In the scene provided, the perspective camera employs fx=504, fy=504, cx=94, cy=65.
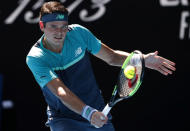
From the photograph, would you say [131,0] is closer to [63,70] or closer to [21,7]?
[21,7]

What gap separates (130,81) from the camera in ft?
12.0

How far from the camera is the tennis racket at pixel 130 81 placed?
3500mm

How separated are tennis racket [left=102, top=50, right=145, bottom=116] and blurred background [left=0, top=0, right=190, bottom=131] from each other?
190cm

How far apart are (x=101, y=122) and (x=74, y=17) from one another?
8.33 ft

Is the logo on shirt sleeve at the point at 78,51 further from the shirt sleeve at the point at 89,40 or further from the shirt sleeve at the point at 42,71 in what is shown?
the shirt sleeve at the point at 42,71

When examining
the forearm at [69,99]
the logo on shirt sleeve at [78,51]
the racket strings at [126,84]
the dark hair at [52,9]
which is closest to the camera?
the forearm at [69,99]

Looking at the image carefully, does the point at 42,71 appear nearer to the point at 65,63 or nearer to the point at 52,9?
the point at 65,63

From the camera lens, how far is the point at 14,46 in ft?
19.0

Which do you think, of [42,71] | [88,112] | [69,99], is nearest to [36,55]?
[42,71]

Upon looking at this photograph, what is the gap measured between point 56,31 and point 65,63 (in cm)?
31

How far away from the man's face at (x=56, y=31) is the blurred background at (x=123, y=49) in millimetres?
1964

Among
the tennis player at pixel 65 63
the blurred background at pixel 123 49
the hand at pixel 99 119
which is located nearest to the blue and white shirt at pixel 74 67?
the tennis player at pixel 65 63

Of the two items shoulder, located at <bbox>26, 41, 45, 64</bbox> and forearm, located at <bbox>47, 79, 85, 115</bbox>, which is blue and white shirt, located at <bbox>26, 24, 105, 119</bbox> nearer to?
shoulder, located at <bbox>26, 41, 45, 64</bbox>

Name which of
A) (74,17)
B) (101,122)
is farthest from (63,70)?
(74,17)
